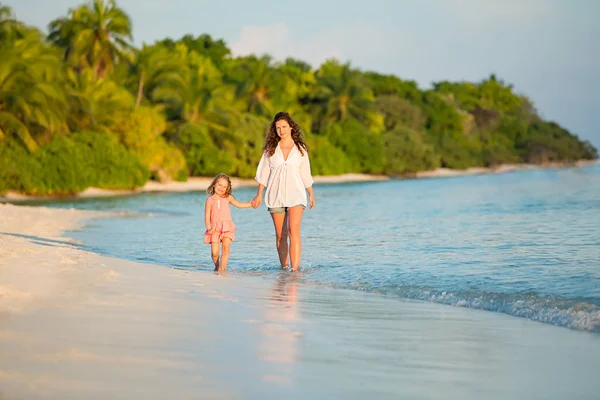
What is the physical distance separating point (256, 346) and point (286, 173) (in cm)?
472

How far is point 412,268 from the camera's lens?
32.6ft

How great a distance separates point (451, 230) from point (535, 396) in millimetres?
12197

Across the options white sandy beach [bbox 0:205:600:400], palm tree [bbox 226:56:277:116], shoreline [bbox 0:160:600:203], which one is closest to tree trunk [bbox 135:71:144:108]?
shoreline [bbox 0:160:600:203]

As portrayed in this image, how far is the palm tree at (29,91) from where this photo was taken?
3378 cm

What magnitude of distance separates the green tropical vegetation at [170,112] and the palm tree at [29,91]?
0.19 ft

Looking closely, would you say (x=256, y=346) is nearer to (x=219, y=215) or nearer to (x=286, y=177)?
(x=286, y=177)

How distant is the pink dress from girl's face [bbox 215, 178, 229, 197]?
0.06 meters

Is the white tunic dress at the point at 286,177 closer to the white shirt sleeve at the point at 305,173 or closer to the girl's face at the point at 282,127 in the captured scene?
the white shirt sleeve at the point at 305,173

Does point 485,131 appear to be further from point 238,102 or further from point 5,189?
point 5,189

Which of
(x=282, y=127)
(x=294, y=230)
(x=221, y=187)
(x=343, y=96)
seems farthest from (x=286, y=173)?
(x=343, y=96)

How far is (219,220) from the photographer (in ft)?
31.8

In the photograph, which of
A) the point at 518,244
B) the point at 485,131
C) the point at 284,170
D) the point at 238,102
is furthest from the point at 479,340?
the point at 485,131

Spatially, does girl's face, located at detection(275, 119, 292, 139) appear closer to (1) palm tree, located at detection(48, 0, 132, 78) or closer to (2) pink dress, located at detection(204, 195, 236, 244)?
(2) pink dress, located at detection(204, 195, 236, 244)

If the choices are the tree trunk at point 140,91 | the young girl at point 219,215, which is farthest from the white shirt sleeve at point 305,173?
the tree trunk at point 140,91
